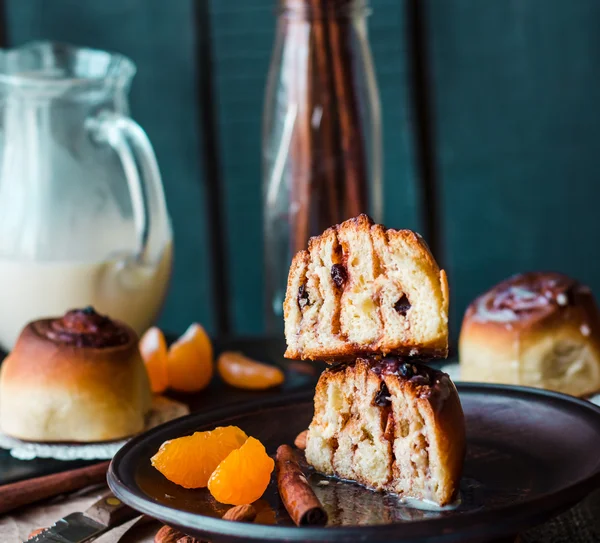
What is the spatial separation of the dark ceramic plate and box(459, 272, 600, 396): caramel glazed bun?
0.28 meters

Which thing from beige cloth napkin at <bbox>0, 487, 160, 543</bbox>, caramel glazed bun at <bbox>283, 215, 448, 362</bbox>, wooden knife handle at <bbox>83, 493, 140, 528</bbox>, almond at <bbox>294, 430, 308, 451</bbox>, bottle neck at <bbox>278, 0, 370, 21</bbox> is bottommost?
beige cloth napkin at <bbox>0, 487, 160, 543</bbox>

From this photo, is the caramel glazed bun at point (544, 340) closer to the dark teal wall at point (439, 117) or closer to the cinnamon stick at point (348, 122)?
the cinnamon stick at point (348, 122)

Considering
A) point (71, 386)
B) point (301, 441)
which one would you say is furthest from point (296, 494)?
point (71, 386)

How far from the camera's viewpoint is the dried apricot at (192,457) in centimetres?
113

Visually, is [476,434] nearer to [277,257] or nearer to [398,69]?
[277,257]

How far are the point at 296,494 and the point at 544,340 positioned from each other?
A: 26.8 inches

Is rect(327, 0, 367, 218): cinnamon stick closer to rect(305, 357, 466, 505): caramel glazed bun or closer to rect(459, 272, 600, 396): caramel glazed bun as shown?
rect(459, 272, 600, 396): caramel glazed bun

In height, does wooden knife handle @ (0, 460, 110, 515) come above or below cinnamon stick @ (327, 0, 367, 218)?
below

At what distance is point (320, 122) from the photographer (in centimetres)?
203

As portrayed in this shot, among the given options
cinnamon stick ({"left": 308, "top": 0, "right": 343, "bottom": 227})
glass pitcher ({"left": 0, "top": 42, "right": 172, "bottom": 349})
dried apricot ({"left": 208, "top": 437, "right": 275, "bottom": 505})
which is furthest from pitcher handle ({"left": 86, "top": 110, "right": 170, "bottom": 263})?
dried apricot ({"left": 208, "top": 437, "right": 275, "bottom": 505})

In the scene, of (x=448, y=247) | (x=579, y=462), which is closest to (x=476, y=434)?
(x=579, y=462)

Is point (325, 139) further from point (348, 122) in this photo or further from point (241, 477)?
point (241, 477)

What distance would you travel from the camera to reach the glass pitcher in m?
1.89

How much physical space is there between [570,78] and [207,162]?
1094mm
